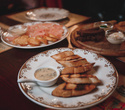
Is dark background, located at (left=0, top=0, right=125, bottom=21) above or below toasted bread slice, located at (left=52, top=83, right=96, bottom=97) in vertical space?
below

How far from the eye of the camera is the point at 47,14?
2.89 metres

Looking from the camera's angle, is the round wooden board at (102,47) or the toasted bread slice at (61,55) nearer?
the toasted bread slice at (61,55)

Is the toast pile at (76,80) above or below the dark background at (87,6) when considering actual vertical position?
above

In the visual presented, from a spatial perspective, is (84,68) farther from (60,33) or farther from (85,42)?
(60,33)

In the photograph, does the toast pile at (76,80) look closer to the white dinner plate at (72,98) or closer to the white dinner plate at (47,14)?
the white dinner plate at (72,98)

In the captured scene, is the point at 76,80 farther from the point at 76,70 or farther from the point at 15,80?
the point at 15,80

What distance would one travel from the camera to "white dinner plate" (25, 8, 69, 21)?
2.62 meters

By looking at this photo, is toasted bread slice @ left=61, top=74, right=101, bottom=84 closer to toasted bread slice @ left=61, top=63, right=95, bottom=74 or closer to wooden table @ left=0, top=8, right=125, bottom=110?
toasted bread slice @ left=61, top=63, right=95, bottom=74

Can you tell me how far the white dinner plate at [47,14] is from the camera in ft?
8.59

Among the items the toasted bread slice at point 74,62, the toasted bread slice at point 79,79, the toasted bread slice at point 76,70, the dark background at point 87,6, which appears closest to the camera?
the toasted bread slice at point 79,79

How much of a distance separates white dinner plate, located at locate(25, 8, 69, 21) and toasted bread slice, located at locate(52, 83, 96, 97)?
1724 mm

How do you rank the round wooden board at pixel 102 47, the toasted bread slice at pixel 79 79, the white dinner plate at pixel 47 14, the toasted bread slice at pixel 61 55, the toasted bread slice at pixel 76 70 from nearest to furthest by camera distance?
1. the toasted bread slice at pixel 79 79
2. the toasted bread slice at pixel 76 70
3. the toasted bread slice at pixel 61 55
4. the round wooden board at pixel 102 47
5. the white dinner plate at pixel 47 14

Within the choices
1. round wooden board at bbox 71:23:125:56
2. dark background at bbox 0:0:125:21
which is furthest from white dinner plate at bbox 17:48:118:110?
dark background at bbox 0:0:125:21

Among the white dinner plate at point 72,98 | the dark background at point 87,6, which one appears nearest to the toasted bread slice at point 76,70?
the white dinner plate at point 72,98
